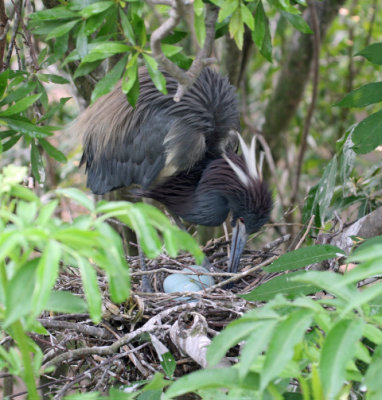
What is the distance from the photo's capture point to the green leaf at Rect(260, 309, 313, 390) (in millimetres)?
921

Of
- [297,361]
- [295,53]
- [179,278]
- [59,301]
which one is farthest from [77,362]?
[295,53]

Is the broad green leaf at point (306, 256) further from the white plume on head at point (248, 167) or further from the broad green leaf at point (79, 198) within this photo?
the white plume on head at point (248, 167)

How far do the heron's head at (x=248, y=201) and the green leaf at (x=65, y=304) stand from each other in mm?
2183

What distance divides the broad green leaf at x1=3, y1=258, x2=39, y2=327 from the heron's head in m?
2.38

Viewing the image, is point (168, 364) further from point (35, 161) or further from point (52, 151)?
point (35, 161)

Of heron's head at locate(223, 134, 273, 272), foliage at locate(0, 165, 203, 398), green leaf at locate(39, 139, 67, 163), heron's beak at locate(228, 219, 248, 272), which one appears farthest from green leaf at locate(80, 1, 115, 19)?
heron's beak at locate(228, 219, 248, 272)

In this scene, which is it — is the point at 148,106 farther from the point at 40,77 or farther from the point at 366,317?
the point at 366,317

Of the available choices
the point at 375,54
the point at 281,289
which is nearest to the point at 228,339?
the point at 281,289

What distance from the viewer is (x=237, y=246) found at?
10.9ft

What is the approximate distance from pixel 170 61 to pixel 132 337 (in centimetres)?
104

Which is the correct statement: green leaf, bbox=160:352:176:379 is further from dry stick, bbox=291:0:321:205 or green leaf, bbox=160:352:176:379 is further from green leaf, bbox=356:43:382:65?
dry stick, bbox=291:0:321:205

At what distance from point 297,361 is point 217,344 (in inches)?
6.4

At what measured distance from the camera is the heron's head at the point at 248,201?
3.25 meters

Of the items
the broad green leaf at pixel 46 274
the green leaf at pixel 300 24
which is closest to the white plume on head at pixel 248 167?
Answer: the green leaf at pixel 300 24
